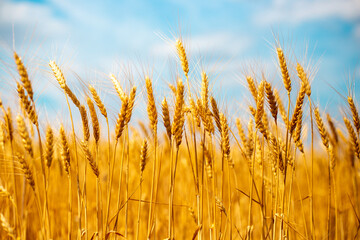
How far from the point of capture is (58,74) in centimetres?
179

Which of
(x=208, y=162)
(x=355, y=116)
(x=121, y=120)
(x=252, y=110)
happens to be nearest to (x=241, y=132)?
(x=252, y=110)

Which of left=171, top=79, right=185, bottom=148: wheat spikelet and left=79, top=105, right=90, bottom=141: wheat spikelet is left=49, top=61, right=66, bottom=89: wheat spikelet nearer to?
left=79, top=105, right=90, bottom=141: wheat spikelet

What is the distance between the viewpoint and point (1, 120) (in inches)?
77.5

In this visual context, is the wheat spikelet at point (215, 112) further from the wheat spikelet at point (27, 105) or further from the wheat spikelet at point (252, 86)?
the wheat spikelet at point (27, 105)

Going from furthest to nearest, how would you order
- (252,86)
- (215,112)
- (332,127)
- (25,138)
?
(332,127) → (252,86) → (215,112) → (25,138)

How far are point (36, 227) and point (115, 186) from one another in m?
1.30

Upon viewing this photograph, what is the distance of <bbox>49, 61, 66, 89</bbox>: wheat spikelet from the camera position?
177 cm

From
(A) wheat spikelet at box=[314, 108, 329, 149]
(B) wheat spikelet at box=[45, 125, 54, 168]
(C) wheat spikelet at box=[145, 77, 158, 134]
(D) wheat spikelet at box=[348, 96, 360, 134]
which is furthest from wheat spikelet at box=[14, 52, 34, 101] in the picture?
(D) wheat spikelet at box=[348, 96, 360, 134]

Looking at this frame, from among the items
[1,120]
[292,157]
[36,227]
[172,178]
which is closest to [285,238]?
[292,157]

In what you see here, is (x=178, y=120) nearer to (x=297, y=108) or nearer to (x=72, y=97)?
(x=72, y=97)

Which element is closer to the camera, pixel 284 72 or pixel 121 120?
pixel 121 120

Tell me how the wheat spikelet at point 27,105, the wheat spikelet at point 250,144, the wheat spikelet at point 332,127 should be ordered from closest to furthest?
the wheat spikelet at point 27,105
the wheat spikelet at point 250,144
the wheat spikelet at point 332,127

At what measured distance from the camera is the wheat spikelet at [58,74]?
5.81ft

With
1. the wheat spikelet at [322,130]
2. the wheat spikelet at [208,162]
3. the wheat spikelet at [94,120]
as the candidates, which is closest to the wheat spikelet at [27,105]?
the wheat spikelet at [94,120]
